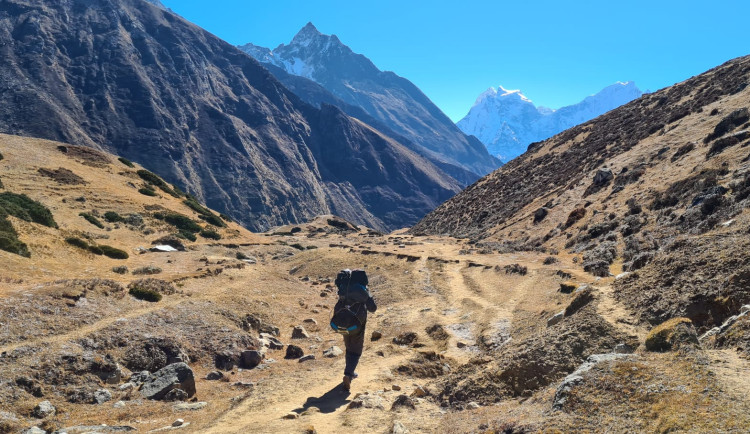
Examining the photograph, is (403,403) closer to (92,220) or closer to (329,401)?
(329,401)

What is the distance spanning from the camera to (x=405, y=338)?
16.1m

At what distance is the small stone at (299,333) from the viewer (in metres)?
18.3

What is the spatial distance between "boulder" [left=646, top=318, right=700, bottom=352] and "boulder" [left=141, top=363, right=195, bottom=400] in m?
10.7

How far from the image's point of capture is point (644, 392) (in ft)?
18.8

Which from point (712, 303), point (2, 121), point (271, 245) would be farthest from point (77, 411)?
point (2, 121)

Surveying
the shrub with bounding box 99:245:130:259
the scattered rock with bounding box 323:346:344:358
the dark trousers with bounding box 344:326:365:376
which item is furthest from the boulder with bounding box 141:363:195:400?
the shrub with bounding box 99:245:130:259

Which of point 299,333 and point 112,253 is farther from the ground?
point 112,253

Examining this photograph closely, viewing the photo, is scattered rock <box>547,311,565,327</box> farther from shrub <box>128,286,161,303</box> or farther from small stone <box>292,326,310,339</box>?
shrub <box>128,286,161,303</box>

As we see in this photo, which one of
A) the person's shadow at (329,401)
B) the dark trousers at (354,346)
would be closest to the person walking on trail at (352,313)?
the dark trousers at (354,346)

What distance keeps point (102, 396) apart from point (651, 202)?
32235mm

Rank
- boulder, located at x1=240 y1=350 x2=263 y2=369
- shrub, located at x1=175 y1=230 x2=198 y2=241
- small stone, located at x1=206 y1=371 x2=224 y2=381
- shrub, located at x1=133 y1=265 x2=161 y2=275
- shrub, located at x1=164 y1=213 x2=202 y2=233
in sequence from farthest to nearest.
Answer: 1. shrub, located at x1=164 y1=213 x2=202 y2=233
2. shrub, located at x1=175 y1=230 x2=198 y2=241
3. shrub, located at x1=133 y1=265 x2=161 y2=275
4. boulder, located at x1=240 y1=350 x2=263 y2=369
5. small stone, located at x1=206 y1=371 x2=224 y2=381

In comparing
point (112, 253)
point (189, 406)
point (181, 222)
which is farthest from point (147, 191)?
point (189, 406)

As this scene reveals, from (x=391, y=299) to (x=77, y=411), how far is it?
16.8 metres

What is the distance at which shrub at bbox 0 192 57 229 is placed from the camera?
24.8 m
